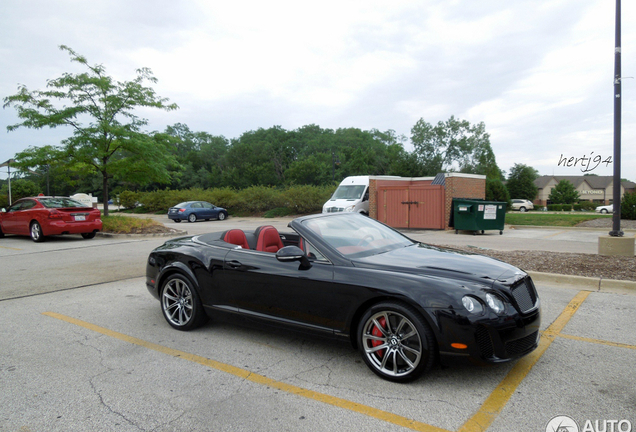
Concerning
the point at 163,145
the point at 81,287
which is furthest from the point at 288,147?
the point at 81,287

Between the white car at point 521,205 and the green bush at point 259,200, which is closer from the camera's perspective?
the green bush at point 259,200

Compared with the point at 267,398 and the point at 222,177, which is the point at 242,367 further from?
the point at 222,177

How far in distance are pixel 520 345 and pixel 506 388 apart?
1.14 feet

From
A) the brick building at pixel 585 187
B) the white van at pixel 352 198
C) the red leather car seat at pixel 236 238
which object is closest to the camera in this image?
the red leather car seat at pixel 236 238

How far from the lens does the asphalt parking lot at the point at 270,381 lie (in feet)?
9.68

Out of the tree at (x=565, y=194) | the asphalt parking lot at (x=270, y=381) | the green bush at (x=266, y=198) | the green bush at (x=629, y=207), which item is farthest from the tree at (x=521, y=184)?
the asphalt parking lot at (x=270, y=381)

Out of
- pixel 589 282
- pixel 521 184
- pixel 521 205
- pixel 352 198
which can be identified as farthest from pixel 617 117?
pixel 521 184

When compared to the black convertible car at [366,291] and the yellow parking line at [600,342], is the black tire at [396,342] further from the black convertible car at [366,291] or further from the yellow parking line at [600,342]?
the yellow parking line at [600,342]

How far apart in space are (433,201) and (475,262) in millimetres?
14730

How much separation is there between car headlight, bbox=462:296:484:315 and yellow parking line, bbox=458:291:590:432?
2.10ft

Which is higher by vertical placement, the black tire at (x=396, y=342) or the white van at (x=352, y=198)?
the white van at (x=352, y=198)

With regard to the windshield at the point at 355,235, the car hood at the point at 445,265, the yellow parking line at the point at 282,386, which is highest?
the windshield at the point at 355,235

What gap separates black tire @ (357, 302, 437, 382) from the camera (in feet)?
10.9

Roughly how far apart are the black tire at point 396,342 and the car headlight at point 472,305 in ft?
1.10
